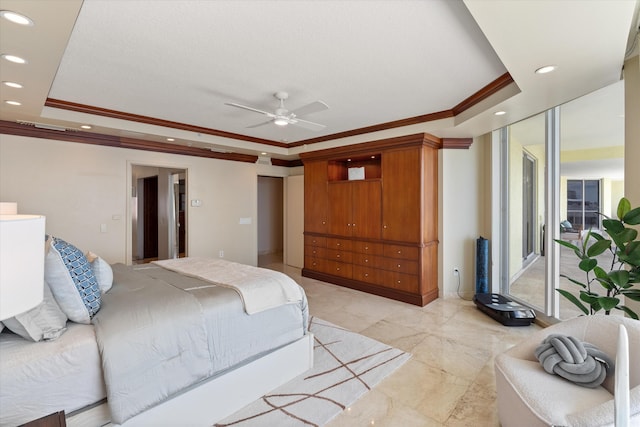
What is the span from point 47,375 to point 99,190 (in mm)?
3653

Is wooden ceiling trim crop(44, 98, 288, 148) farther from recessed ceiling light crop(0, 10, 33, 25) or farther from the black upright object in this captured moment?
the black upright object

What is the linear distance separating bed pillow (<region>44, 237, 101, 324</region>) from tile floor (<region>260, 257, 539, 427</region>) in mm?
1738

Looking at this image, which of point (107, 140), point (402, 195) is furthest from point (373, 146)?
point (107, 140)

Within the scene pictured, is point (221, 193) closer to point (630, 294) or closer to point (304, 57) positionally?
point (304, 57)

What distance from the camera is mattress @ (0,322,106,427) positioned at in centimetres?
139

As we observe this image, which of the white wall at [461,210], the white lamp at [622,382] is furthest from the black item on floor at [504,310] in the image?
the white lamp at [622,382]

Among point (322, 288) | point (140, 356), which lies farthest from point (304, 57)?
point (322, 288)

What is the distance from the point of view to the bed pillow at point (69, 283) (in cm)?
169

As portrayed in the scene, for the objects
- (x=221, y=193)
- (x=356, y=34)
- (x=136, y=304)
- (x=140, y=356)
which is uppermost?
(x=356, y=34)

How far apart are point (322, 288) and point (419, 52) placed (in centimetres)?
386

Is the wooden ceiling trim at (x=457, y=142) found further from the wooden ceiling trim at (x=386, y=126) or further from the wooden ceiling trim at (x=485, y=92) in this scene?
the wooden ceiling trim at (x=485, y=92)

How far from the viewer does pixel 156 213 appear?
7156 mm

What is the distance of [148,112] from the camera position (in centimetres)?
383

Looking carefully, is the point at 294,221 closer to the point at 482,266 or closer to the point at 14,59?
the point at 482,266
